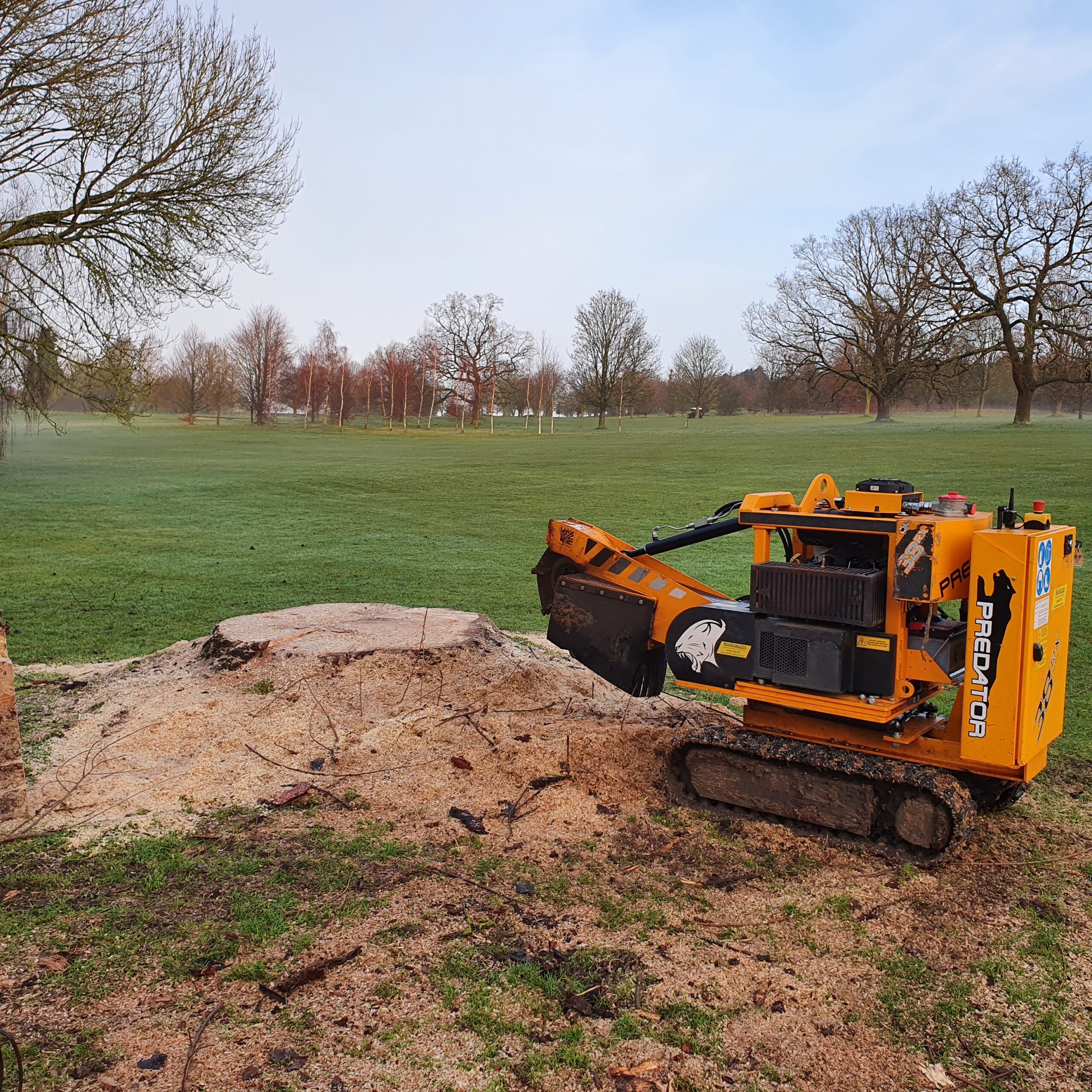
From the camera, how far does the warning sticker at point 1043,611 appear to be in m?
4.72

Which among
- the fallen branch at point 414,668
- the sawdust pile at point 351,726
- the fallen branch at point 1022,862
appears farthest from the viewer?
the fallen branch at point 414,668

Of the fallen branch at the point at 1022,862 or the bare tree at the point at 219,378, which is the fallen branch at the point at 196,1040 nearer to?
the fallen branch at the point at 1022,862

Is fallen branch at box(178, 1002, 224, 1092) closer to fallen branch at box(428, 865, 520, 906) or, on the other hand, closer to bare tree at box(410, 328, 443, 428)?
fallen branch at box(428, 865, 520, 906)

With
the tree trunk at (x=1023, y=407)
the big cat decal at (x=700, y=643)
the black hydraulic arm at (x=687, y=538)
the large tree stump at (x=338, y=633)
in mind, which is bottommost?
the large tree stump at (x=338, y=633)

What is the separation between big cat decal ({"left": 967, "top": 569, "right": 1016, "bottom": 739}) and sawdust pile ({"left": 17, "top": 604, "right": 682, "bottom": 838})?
205cm

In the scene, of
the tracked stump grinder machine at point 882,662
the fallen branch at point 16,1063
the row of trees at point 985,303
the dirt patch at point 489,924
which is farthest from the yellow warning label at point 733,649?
the row of trees at point 985,303

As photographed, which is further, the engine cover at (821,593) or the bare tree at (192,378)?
the bare tree at (192,378)

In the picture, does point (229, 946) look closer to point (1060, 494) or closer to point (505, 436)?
point (1060, 494)

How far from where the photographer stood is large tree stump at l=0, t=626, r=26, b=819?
514 centimetres

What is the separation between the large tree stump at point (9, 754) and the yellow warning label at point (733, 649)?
4057 mm

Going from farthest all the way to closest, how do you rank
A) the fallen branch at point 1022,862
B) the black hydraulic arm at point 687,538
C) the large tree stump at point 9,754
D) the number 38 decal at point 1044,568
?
the black hydraulic arm at point 687,538
the large tree stump at point 9,754
the fallen branch at point 1022,862
the number 38 decal at point 1044,568

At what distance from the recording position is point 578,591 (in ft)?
21.5

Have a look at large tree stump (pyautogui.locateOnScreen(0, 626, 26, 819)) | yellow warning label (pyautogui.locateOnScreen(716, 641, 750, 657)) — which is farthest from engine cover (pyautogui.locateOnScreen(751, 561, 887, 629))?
large tree stump (pyautogui.locateOnScreen(0, 626, 26, 819))

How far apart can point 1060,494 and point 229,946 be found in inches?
881
